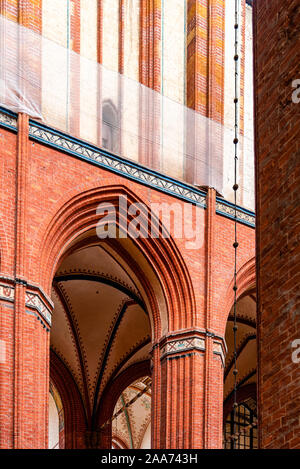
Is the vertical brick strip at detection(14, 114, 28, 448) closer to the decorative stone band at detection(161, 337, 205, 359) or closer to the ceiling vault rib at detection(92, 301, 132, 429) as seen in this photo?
the decorative stone band at detection(161, 337, 205, 359)

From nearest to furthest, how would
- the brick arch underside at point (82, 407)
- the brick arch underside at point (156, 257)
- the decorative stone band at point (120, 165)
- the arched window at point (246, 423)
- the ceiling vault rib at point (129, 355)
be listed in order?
the decorative stone band at point (120, 165) < the brick arch underside at point (156, 257) < the ceiling vault rib at point (129, 355) < the brick arch underside at point (82, 407) < the arched window at point (246, 423)

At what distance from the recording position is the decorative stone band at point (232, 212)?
1611cm

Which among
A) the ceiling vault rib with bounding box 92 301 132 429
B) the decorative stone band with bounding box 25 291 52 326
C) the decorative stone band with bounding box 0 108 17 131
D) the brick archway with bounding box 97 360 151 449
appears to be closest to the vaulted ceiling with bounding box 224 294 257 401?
the brick archway with bounding box 97 360 151 449

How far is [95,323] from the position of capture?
19.0 meters

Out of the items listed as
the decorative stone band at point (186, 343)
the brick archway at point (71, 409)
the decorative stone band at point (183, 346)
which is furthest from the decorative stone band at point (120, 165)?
the brick archway at point (71, 409)

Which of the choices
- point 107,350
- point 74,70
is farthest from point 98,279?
point 74,70

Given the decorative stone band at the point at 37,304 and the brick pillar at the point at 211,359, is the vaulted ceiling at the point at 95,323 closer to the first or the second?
the brick pillar at the point at 211,359

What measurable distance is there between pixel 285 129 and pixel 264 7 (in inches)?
43.2

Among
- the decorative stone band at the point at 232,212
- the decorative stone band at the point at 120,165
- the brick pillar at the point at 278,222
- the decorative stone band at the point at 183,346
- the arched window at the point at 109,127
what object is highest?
A: the arched window at the point at 109,127

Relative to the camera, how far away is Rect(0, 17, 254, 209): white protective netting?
14.5m

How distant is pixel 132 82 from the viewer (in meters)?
16.1

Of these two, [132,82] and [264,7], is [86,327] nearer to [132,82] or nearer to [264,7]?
[132,82]

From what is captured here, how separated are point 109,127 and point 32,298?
10.9 feet

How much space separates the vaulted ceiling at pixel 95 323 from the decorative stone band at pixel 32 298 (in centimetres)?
366
